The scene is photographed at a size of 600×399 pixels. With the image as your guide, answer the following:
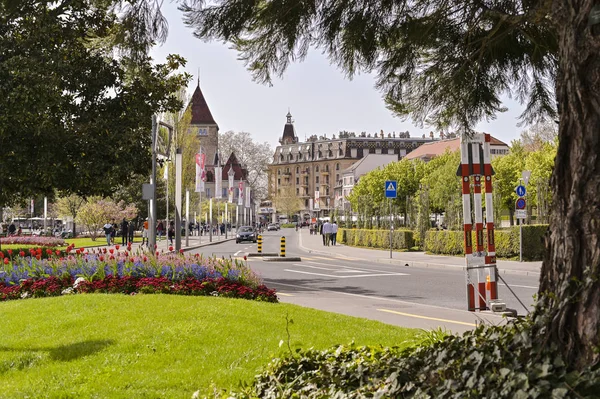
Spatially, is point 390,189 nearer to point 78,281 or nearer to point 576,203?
point 78,281

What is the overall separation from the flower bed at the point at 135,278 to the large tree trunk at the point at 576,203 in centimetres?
775

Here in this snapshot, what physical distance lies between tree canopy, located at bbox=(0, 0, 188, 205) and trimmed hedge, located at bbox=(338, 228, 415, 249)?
20.0 m

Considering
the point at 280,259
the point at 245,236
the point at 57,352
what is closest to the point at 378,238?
the point at 280,259

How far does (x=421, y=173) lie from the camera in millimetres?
74250

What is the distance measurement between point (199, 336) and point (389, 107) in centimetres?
298

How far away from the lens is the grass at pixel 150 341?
18.1 ft

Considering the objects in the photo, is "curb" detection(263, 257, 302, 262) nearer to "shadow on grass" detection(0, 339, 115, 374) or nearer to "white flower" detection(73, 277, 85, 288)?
"white flower" detection(73, 277, 85, 288)

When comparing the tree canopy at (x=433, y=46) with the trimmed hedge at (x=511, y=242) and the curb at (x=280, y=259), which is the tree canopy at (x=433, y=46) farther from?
the curb at (x=280, y=259)

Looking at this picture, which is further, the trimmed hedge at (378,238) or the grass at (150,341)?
the trimmed hedge at (378,238)

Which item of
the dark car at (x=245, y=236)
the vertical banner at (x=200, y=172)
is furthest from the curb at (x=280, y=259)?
the dark car at (x=245, y=236)

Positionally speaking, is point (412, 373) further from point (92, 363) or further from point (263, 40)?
point (92, 363)

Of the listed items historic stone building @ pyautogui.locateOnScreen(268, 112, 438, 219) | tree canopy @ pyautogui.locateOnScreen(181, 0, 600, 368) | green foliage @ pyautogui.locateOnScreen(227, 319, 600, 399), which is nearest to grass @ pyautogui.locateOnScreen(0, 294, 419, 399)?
green foliage @ pyautogui.locateOnScreen(227, 319, 600, 399)

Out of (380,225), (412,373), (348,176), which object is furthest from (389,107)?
(348,176)

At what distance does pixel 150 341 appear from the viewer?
22.8ft
